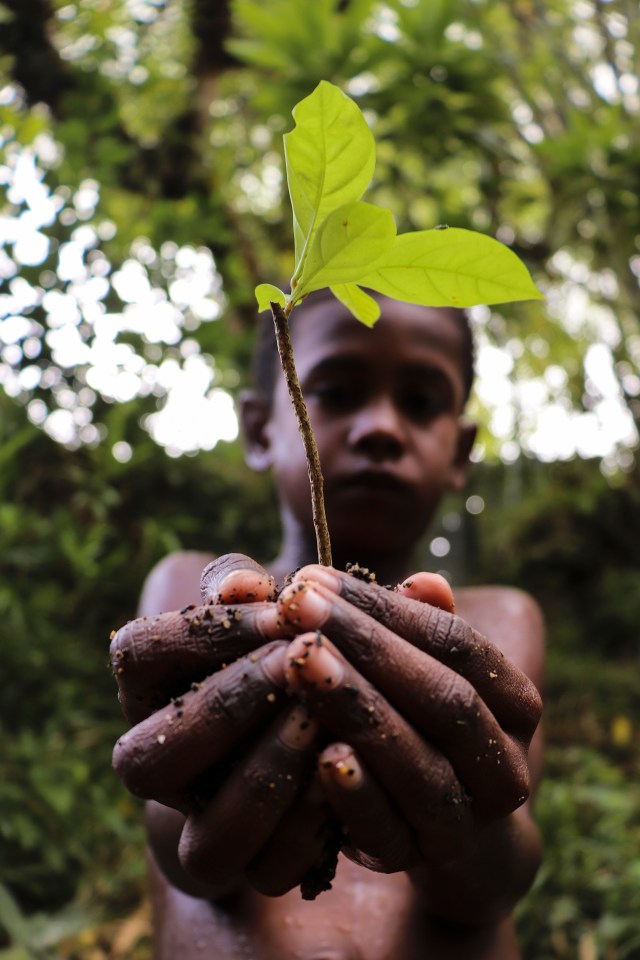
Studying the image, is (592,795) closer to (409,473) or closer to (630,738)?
(630,738)

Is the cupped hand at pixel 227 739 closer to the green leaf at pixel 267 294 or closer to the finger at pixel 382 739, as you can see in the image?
the finger at pixel 382 739

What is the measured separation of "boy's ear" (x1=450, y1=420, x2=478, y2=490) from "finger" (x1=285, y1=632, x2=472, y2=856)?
96 centimetres

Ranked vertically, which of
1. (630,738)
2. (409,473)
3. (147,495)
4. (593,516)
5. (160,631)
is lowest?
(630,738)

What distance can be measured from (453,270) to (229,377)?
1588mm

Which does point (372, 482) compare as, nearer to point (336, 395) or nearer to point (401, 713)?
point (336, 395)

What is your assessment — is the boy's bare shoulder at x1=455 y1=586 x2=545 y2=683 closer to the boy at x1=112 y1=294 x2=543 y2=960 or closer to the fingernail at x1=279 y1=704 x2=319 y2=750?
the boy at x1=112 y1=294 x2=543 y2=960

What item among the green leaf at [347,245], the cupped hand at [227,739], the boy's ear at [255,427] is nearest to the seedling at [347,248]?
the green leaf at [347,245]

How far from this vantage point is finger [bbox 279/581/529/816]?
2.03 ft

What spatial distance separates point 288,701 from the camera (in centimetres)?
63

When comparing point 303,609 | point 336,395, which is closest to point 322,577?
point 303,609

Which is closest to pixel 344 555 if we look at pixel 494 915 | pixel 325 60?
pixel 494 915

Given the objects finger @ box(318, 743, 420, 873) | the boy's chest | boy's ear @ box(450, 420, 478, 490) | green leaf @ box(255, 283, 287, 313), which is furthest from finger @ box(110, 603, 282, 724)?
boy's ear @ box(450, 420, 478, 490)

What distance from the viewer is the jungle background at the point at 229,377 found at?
151 centimetres

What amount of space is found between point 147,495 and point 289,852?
1.31 meters
